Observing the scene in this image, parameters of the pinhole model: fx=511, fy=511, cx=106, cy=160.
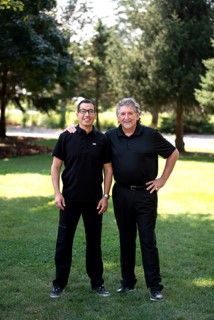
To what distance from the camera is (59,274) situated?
18.1ft

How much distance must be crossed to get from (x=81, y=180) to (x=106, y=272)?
5.53 feet

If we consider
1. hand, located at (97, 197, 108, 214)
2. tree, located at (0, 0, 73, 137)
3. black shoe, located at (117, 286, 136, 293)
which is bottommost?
black shoe, located at (117, 286, 136, 293)

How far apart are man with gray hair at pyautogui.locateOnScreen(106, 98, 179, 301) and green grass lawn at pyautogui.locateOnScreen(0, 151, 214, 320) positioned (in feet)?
1.44

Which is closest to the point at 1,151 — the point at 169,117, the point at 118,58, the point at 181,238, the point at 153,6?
the point at 118,58

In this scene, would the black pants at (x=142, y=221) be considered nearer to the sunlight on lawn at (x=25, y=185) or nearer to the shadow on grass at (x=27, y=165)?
the sunlight on lawn at (x=25, y=185)

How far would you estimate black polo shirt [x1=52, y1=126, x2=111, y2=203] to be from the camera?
5.21 meters

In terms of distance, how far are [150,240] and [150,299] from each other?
632 millimetres

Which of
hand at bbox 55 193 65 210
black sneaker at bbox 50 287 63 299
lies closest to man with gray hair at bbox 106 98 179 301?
hand at bbox 55 193 65 210

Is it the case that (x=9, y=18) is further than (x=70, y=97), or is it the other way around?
(x=70, y=97)

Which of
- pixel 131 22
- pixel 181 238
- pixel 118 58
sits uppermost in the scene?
A: pixel 131 22

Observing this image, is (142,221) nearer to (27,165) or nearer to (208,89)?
(27,165)

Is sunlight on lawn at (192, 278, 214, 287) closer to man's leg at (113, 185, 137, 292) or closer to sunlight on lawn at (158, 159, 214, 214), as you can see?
man's leg at (113, 185, 137, 292)

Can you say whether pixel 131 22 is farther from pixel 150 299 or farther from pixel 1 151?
pixel 150 299

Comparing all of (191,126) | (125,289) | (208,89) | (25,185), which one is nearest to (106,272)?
(125,289)
